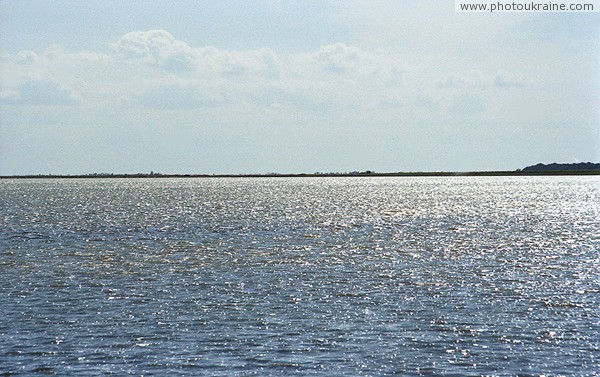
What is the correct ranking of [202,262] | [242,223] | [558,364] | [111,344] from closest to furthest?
[558,364] → [111,344] → [202,262] → [242,223]

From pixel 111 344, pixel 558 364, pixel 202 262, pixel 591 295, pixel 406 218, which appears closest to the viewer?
pixel 558 364

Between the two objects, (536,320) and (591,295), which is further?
(591,295)

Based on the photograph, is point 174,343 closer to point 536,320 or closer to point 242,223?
point 536,320

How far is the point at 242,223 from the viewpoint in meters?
94.1

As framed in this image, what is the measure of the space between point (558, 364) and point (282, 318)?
11833 mm

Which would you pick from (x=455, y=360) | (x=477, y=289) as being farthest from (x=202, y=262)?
(x=455, y=360)

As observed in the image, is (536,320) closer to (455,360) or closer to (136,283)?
(455,360)

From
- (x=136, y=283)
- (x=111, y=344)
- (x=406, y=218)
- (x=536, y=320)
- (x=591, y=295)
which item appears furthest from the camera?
(x=406, y=218)

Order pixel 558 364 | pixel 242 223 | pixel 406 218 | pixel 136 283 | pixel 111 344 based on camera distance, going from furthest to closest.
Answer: pixel 406 218, pixel 242 223, pixel 136 283, pixel 111 344, pixel 558 364

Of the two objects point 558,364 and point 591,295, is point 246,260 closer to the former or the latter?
point 591,295

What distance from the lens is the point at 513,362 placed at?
26219mm

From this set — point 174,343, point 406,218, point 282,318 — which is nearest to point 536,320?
point 282,318

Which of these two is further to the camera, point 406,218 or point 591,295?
point 406,218

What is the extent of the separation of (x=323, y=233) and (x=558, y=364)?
5410 cm
